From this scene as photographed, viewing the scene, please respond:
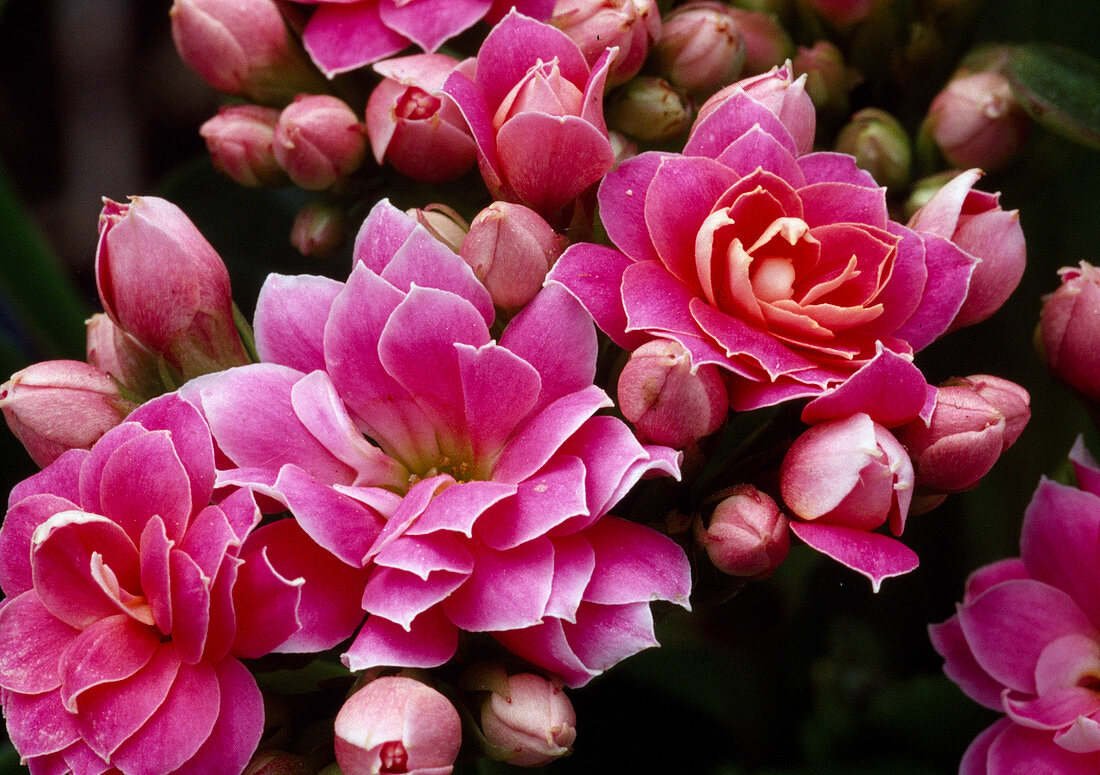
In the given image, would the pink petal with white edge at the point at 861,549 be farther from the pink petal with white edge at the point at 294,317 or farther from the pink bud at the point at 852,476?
the pink petal with white edge at the point at 294,317

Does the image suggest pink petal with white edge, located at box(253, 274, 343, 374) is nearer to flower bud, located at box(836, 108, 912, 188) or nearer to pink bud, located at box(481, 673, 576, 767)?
pink bud, located at box(481, 673, 576, 767)

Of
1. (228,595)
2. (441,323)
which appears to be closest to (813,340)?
(441,323)

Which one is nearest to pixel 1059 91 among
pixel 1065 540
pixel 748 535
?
pixel 1065 540

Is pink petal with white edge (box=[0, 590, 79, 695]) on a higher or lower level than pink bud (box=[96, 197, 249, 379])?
lower

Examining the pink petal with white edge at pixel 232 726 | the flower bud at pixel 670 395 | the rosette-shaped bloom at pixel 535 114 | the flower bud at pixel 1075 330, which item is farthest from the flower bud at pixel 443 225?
the flower bud at pixel 1075 330

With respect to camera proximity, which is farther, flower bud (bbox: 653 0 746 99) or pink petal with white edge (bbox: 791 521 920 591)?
flower bud (bbox: 653 0 746 99)

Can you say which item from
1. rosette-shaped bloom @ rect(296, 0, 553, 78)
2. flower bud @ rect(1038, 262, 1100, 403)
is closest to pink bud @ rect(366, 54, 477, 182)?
rosette-shaped bloom @ rect(296, 0, 553, 78)

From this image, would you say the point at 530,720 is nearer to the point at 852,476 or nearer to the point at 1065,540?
the point at 852,476
